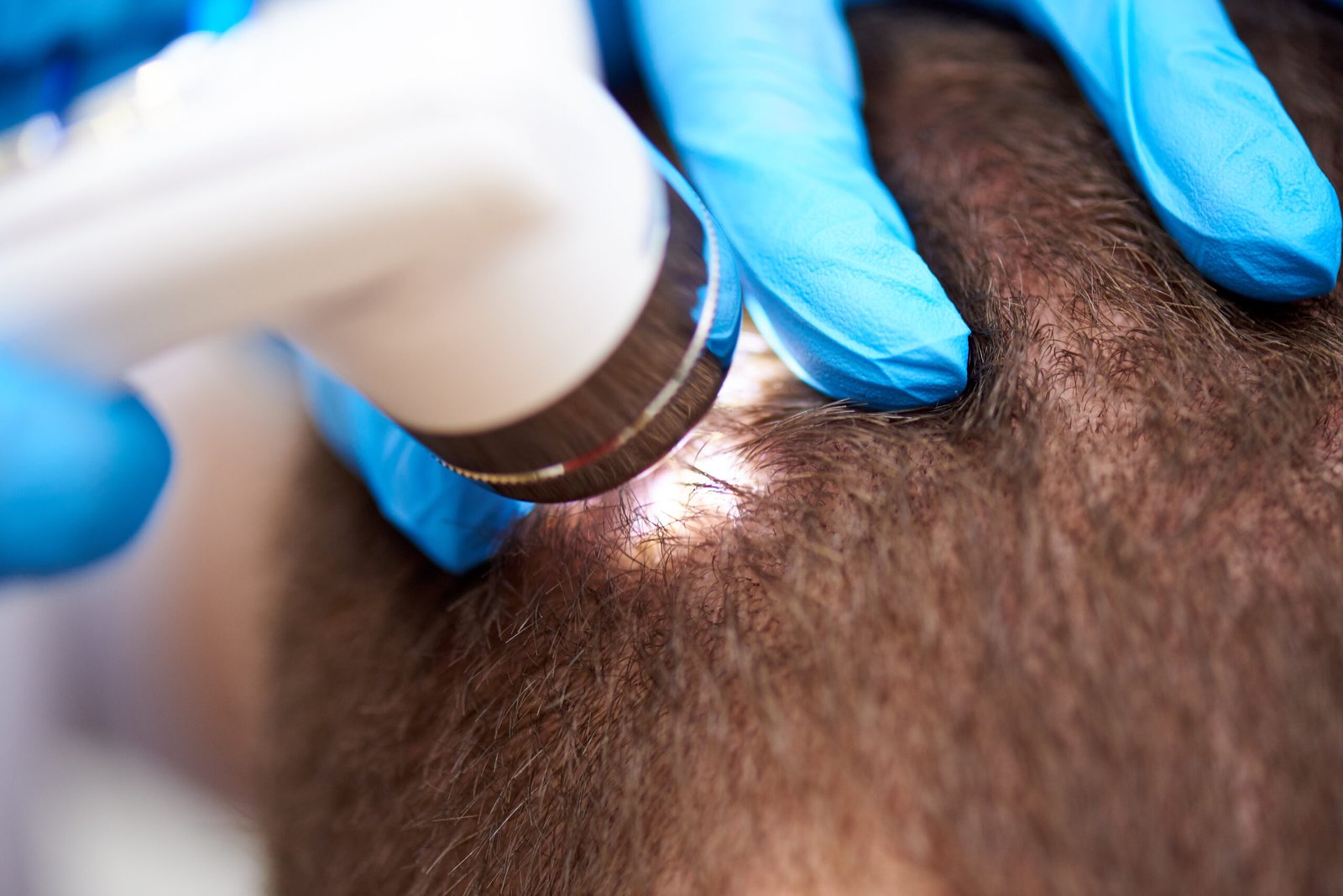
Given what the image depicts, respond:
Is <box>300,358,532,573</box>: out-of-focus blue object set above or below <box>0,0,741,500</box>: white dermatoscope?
below

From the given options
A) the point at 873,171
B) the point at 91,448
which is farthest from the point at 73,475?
the point at 873,171

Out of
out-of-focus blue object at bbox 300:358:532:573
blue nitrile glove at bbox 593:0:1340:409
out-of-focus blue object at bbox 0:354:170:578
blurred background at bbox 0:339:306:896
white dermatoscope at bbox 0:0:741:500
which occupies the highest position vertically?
white dermatoscope at bbox 0:0:741:500

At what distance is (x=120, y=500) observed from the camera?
60cm

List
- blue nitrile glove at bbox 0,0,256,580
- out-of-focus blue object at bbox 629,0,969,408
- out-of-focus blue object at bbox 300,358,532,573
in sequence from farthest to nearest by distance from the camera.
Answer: out-of-focus blue object at bbox 300,358,532,573
out-of-focus blue object at bbox 629,0,969,408
blue nitrile glove at bbox 0,0,256,580

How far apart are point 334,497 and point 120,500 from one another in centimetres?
42

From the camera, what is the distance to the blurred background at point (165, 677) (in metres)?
1.45

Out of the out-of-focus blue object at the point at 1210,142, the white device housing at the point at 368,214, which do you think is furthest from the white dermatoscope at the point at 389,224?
the out-of-focus blue object at the point at 1210,142

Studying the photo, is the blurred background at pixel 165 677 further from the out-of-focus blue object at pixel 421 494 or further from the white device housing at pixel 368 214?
the white device housing at pixel 368 214

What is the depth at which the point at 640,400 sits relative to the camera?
51cm

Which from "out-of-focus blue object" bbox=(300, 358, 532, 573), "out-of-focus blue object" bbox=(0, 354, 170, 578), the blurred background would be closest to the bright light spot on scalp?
"out-of-focus blue object" bbox=(300, 358, 532, 573)

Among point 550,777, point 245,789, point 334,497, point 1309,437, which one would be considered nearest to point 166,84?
point 550,777

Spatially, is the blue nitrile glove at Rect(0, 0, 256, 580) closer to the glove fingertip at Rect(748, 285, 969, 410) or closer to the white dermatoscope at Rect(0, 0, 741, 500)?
the white dermatoscope at Rect(0, 0, 741, 500)

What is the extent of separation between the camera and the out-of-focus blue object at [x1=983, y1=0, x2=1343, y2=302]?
0.61m

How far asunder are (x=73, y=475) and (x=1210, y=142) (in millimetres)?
818
